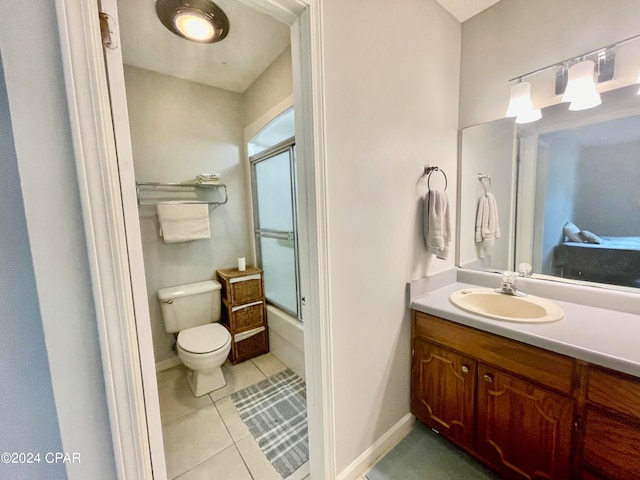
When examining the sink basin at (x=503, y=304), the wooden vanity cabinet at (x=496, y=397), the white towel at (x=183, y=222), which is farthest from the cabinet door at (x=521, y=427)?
the white towel at (x=183, y=222)

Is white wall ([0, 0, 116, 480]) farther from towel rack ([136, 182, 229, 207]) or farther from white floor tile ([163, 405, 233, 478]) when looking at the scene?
towel rack ([136, 182, 229, 207])

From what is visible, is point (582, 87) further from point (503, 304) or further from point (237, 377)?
point (237, 377)

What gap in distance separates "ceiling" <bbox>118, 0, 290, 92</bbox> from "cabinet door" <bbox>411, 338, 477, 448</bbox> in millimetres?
2172

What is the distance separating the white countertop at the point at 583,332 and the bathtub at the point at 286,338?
3.55 feet

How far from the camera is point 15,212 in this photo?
22.0 inches

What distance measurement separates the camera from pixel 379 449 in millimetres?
1376

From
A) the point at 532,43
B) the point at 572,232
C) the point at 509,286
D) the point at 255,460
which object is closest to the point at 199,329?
the point at 255,460

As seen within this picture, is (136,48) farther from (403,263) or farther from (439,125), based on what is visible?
(403,263)

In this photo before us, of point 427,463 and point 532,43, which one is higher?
point 532,43

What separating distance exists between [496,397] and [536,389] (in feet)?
0.60

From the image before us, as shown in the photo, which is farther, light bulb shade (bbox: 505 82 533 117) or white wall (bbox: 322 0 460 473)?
light bulb shade (bbox: 505 82 533 117)

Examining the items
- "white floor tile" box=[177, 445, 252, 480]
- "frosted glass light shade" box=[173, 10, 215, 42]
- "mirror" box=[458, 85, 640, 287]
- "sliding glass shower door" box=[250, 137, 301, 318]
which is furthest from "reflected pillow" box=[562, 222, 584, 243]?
"frosted glass light shade" box=[173, 10, 215, 42]

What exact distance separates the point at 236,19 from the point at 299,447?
8.44ft

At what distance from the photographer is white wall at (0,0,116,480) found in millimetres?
536
